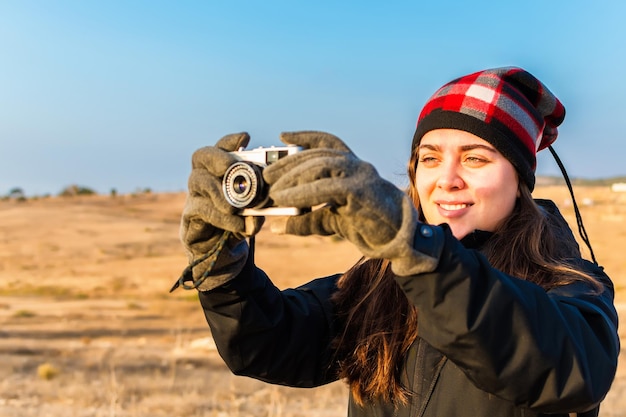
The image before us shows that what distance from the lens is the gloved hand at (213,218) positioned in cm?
221

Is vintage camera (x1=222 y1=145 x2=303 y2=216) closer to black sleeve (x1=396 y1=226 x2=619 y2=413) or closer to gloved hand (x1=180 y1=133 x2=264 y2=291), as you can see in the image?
gloved hand (x1=180 y1=133 x2=264 y2=291)

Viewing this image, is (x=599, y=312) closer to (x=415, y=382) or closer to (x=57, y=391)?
(x=415, y=382)

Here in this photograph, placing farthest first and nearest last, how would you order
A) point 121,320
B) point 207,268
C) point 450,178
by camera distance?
point 121,320
point 450,178
point 207,268

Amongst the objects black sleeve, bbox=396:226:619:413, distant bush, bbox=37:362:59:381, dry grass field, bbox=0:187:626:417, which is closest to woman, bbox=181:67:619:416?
black sleeve, bbox=396:226:619:413

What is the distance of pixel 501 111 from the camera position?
2.67m

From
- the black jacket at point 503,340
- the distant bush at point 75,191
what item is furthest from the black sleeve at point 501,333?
the distant bush at point 75,191

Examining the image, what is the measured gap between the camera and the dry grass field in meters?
7.45

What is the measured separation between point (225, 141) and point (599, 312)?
3.83ft

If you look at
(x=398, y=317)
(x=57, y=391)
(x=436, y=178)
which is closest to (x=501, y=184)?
(x=436, y=178)

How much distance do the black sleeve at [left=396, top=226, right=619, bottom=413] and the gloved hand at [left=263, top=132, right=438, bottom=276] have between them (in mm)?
77

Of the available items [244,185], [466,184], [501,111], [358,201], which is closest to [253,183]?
[244,185]

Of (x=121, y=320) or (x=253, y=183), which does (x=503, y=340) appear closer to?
(x=253, y=183)

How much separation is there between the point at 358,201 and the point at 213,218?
501 millimetres

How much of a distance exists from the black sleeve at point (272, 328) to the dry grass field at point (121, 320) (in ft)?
13.2
